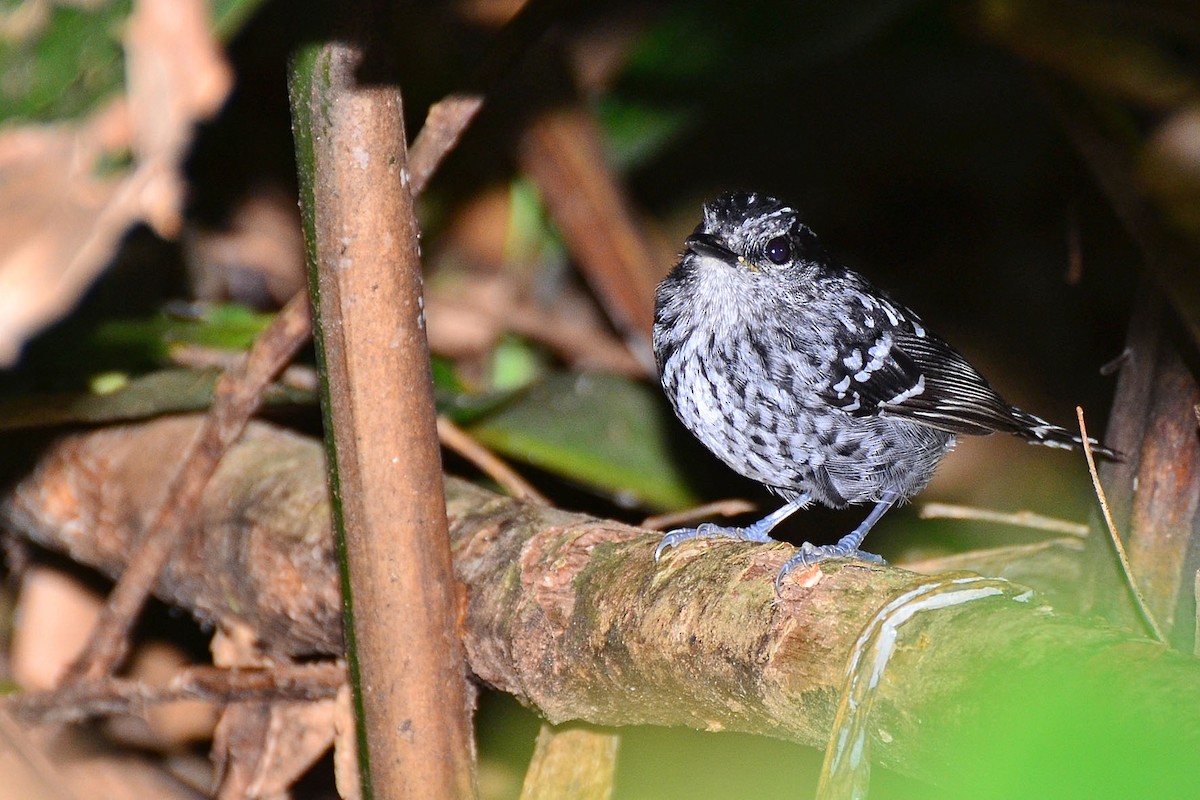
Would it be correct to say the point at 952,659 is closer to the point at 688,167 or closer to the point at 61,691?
the point at 61,691

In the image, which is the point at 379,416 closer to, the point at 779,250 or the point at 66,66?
the point at 66,66

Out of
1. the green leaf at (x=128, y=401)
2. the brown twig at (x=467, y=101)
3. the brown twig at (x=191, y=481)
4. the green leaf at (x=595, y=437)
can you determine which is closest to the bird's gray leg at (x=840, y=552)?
the green leaf at (x=595, y=437)

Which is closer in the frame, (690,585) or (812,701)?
(812,701)

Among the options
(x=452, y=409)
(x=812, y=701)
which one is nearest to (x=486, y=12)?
(x=452, y=409)

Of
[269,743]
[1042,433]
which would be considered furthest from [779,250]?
[269,743]

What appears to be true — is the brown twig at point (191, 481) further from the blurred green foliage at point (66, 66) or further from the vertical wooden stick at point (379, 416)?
the blurred green foliage at point (66, 66)
